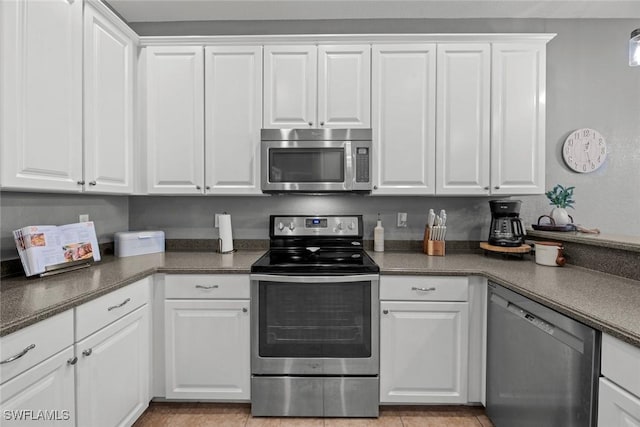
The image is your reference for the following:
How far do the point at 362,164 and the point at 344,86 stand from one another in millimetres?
574

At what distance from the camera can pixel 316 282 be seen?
1863 millimetres

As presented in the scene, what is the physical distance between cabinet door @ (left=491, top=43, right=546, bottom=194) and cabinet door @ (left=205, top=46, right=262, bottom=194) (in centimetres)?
168

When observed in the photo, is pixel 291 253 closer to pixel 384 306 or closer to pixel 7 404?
pixel 384 306

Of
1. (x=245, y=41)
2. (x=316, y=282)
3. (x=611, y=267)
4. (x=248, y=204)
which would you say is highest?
(x=245, y=41)

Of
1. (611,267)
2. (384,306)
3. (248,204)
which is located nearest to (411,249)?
(384,306)

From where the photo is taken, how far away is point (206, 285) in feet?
6.28

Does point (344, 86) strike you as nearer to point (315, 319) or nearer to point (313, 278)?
point (313, 278)

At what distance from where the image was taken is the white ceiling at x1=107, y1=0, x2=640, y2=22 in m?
2.35

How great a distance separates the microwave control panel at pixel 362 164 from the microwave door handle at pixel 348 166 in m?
0.04

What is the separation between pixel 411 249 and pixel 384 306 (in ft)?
2.60

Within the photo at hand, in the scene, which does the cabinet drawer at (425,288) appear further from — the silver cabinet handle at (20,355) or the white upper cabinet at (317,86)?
the silver cabinet handle at (20,355)

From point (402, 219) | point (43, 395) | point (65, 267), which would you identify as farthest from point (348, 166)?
point (43, 395)

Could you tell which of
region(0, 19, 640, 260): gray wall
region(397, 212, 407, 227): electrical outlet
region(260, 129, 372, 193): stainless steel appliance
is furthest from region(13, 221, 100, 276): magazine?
region(397, 212, 407, 227): electrical outlet

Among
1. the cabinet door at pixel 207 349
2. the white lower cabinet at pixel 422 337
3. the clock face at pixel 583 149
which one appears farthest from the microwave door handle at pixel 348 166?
the clock face at pixel 583 149
